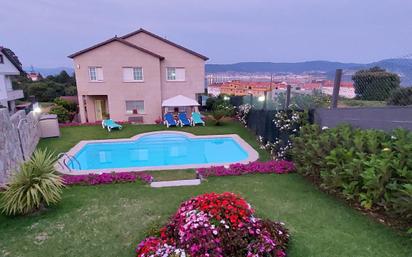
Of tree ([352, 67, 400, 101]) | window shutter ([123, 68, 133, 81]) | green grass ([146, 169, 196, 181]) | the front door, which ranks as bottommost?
green grass ([146, 169, 196, 181])

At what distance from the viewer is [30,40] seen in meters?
49.8

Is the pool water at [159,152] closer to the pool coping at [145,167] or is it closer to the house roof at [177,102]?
the pool coping at [145,167]

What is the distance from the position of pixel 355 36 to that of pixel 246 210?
18.7m

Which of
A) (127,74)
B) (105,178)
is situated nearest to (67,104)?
(127,74)

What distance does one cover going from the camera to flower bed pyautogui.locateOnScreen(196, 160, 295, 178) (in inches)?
338

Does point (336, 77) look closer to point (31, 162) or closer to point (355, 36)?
point (31, 162)

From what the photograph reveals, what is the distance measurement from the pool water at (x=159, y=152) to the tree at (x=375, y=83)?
206 inches

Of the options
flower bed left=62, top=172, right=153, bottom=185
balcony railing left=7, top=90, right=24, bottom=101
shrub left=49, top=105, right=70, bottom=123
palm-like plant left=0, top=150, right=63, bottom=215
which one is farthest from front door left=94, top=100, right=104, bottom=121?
balcony railing left=7, top=90, right=24, bottom=101

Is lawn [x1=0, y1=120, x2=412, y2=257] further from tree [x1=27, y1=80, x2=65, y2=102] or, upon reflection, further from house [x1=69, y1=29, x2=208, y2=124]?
tree [x1=27, y1=80, x2=65, y2=102]

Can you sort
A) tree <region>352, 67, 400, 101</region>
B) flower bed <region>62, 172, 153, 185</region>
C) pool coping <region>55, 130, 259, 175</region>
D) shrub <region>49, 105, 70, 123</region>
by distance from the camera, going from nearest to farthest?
tree <region>352, 67, 400, 101</region> → flower bed <region>62, 172, 153, 185</region> → pool coping <region>55, 130, 259, 175</region> → shrub <region>49, 105, 70, 123</region>

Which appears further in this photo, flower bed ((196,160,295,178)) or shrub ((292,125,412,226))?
flower bed ((196,160,295,178))

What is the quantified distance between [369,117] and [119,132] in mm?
13725

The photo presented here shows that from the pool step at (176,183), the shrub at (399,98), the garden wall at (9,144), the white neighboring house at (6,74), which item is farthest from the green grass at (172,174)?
the white neighboring house at (6,74)

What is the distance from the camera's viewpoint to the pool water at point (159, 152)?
37.2 feet
